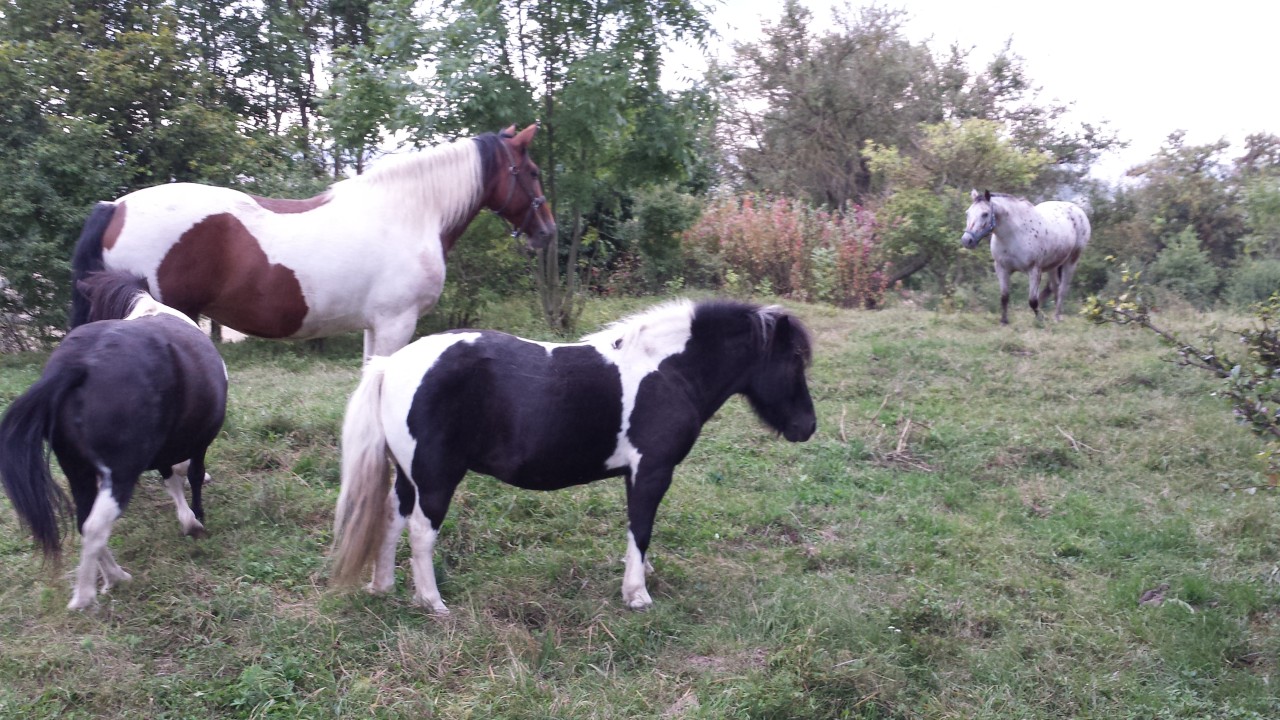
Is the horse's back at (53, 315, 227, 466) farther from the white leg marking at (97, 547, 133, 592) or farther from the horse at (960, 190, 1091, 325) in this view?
the horse at (960, 190, 1091, 325)

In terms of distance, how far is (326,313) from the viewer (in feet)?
16.5

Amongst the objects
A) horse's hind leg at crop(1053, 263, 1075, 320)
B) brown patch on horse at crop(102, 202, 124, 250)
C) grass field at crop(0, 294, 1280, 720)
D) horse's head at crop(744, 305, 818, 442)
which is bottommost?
horse's hind leg at crop(1053, 263, 1075, 320)

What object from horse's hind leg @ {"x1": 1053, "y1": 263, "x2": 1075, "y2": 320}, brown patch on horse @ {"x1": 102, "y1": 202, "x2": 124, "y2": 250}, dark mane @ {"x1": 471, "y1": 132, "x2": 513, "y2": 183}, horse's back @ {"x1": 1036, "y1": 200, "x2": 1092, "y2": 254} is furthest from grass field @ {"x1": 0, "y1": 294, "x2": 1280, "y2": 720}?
horse's hind leg @ {"x1": 1053, "y1": 263, "x2": 1075, "y2": 320}

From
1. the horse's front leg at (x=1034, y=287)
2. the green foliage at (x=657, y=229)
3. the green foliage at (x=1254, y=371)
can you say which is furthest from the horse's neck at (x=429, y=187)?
the green foliage at (x=657, y=229)

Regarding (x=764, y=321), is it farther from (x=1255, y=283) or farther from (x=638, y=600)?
(x=1255, y=283)

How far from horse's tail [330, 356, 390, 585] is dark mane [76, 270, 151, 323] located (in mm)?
1449

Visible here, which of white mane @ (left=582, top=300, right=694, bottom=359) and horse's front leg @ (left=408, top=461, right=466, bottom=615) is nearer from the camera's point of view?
horse's front leg @ (left=408, top=461, right=466, bottom=615)

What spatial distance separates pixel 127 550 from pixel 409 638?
5.62ft

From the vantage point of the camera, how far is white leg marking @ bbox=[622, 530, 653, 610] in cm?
386

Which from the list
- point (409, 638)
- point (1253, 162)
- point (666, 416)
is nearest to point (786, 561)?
point (666, 416)

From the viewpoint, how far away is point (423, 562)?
3678 mm

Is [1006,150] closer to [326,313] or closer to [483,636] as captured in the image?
[326,313]

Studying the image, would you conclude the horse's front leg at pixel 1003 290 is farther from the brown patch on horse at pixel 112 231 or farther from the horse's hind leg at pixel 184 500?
the brown patch on horse at pixel 112 231

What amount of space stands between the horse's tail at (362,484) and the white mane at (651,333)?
40.2 inches
